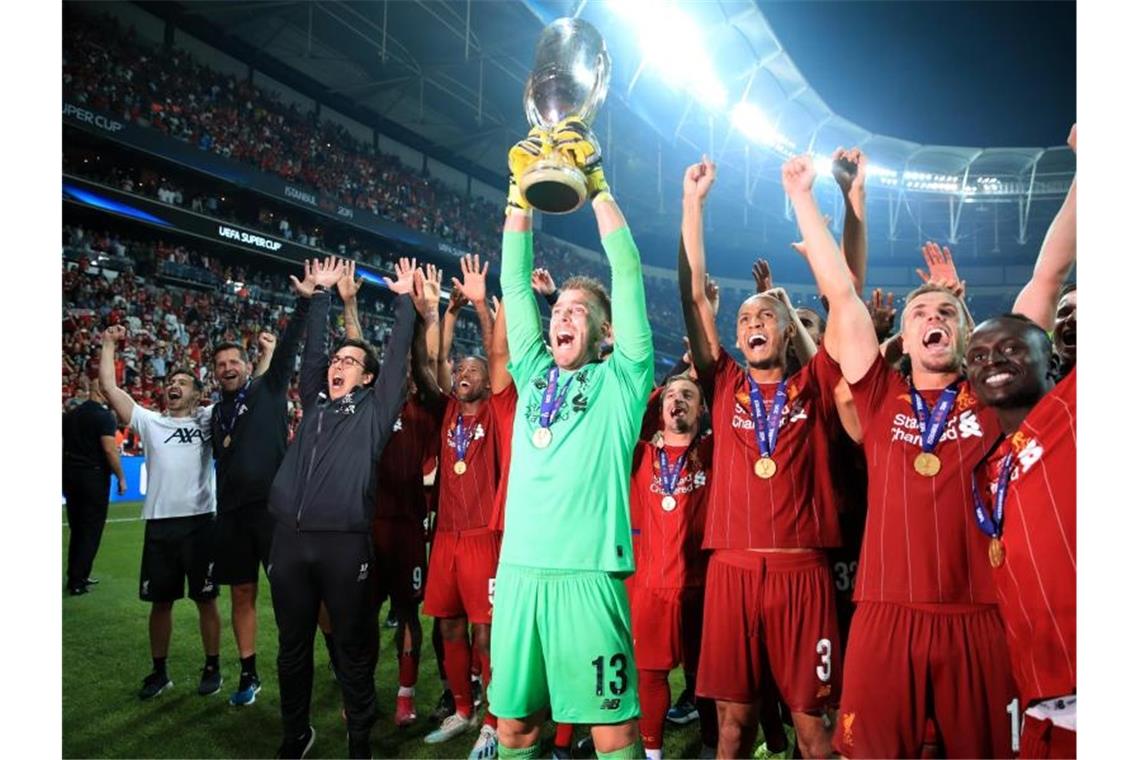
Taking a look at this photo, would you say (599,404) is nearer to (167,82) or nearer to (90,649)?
(90,649)

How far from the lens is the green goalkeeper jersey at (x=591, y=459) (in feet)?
8.25

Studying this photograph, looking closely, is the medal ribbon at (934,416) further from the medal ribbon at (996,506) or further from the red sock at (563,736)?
the red sock at (563,736)

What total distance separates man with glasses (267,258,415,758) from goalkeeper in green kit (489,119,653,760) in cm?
101

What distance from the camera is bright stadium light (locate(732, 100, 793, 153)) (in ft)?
66.3

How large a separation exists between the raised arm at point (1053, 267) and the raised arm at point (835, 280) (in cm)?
47

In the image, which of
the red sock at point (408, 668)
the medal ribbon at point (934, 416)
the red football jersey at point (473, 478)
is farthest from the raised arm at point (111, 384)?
the medal ribbon at point (934, 416)

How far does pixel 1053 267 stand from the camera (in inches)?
96.5

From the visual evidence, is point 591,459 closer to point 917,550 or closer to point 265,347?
point 917,550

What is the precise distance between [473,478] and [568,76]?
2150 mm

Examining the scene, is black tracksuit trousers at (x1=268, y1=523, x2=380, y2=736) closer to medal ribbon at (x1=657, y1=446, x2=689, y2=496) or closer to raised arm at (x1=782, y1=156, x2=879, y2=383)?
medal ribbon at (x1=657, y1=446, x2=689, y2=496)

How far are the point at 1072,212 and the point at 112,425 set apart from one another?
7771mm

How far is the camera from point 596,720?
2.39 metres

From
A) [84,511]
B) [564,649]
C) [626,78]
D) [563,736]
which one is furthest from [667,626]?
[626,78]
